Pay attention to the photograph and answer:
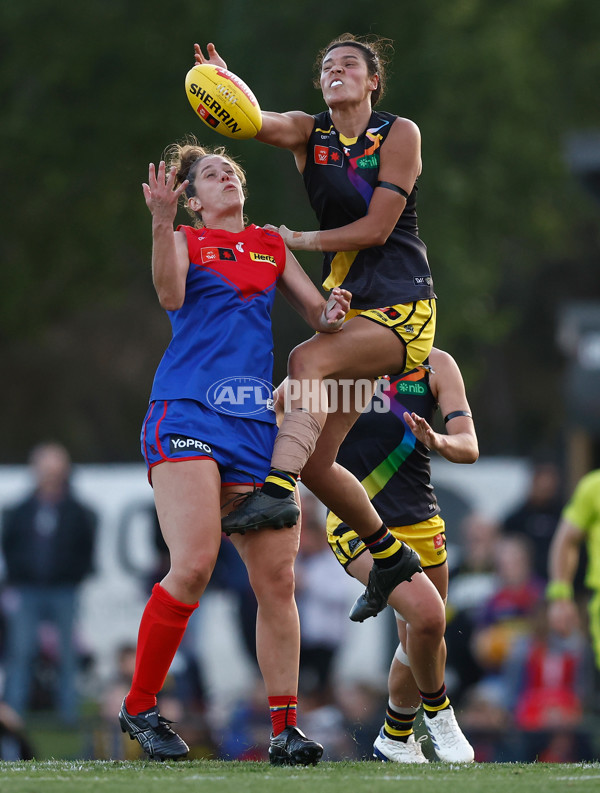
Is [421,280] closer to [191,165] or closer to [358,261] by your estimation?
[358,261]

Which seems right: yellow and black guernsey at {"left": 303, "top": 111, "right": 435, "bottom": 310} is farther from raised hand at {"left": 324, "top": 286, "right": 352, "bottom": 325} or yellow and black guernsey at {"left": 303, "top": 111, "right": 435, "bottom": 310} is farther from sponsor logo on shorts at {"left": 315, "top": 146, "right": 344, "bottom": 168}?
raised hand at {"left": 324, "top": 286, "right": 352, "bottom": 325}

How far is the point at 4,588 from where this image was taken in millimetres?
12844

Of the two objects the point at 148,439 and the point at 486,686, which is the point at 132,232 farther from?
the point at 148,439

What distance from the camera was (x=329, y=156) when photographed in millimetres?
6332

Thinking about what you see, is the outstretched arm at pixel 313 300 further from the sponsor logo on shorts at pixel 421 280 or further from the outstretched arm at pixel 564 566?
the outstretched arm at pixel 564 566

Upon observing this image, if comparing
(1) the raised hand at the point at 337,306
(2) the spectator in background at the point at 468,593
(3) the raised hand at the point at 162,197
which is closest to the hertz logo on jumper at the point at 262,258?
(1) the raised hand at the point at 337,306

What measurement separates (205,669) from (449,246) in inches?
411

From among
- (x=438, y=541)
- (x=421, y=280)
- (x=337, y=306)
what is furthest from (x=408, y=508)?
(x=337, y=306)

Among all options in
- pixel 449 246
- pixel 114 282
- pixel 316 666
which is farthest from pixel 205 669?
pixel 114 282

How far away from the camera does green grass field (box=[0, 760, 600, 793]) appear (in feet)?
16.8

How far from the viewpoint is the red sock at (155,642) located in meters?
5.81

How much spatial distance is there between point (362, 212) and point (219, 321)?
2.78 feet

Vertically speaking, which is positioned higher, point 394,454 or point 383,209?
point 383,209

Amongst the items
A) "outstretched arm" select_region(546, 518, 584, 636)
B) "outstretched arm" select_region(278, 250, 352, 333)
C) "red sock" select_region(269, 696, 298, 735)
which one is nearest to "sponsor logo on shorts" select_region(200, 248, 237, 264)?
"outstretched arm" select_region(278, 250, 352, 333)
